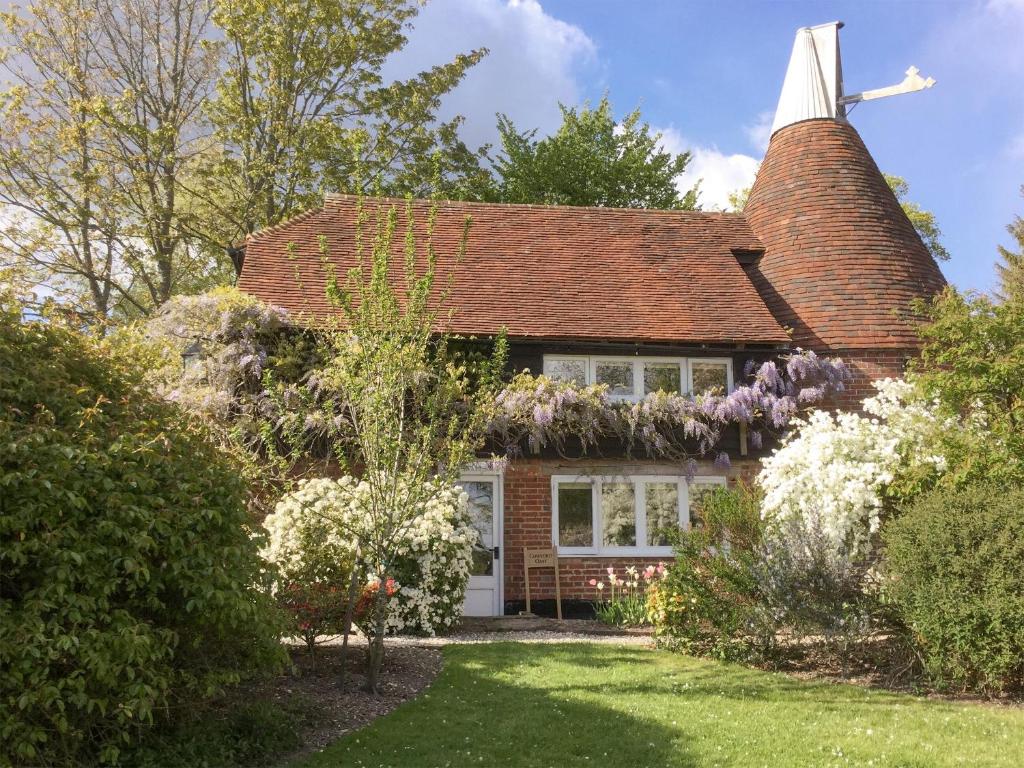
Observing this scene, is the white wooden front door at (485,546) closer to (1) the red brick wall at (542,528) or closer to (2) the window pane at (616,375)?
(1) the red brick wall at (542,528)

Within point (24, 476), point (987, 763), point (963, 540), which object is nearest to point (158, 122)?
point (24, 476)

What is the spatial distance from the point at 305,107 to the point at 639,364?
1377cm

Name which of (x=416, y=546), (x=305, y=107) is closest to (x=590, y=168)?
(x=305, y=107)

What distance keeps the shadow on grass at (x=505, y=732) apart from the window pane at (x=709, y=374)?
7394 mm

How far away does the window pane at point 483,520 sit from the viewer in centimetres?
1357

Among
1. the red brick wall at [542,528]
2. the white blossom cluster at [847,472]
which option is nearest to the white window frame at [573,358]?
the red brick wall at [542,528]

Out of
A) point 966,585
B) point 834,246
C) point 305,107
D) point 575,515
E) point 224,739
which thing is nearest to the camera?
point 224,739

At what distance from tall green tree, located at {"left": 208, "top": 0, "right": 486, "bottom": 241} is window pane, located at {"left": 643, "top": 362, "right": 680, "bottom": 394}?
10293 mm

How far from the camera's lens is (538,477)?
13.8m

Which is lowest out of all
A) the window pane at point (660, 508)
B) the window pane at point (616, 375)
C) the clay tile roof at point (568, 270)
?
the window pane at point (660, 508)

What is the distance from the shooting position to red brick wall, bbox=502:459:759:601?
13617 mm

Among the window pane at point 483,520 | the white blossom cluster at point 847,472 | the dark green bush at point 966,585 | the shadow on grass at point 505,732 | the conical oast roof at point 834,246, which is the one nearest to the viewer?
the shadow on grass at point 505,732

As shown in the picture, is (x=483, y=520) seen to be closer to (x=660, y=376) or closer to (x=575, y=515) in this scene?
(x=575, y=515)

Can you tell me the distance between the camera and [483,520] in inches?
541
